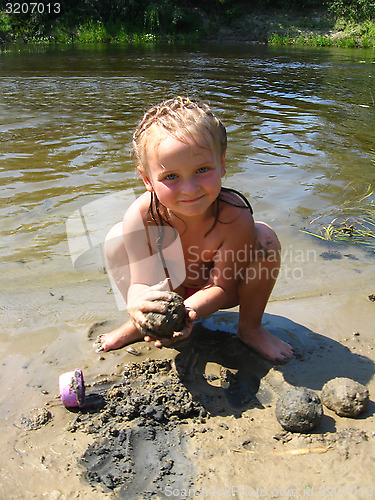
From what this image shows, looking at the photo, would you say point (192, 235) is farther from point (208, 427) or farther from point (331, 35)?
point (331, 35)

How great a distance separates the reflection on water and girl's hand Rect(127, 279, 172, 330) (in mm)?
1673

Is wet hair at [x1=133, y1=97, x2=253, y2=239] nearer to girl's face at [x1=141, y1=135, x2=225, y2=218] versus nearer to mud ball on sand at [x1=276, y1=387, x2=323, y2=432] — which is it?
girl's face at [x1=141, y1=135, x2=225, y2=218]

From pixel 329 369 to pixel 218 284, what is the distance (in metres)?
0.75

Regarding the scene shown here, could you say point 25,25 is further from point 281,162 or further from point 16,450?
point 16,450

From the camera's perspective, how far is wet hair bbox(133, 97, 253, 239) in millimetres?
2281

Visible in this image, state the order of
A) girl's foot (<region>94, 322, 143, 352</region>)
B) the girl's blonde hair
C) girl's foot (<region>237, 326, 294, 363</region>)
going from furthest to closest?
1. girl's foot (<region>94, 322, 143, 352</region>)
2. girl's foot (<region>237, 326, 294, 363</region>)
3. the girl's blonde hair

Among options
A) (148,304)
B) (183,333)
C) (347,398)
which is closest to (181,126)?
(148,304)

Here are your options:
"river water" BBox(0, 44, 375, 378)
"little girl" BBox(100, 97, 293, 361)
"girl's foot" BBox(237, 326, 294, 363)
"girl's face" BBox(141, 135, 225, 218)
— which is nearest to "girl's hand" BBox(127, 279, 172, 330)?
"little girl" BBox(100, 97, 293, 361)

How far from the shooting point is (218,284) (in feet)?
8.52

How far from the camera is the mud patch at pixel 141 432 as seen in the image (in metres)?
1.79

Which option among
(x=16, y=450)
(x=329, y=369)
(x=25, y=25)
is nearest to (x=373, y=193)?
(x=329, y=369)

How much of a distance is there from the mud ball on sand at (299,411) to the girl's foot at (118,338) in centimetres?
→ 97

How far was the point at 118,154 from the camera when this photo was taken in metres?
6.04

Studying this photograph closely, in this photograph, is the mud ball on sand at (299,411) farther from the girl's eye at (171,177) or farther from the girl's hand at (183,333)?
the girl's eye at (171,177)
